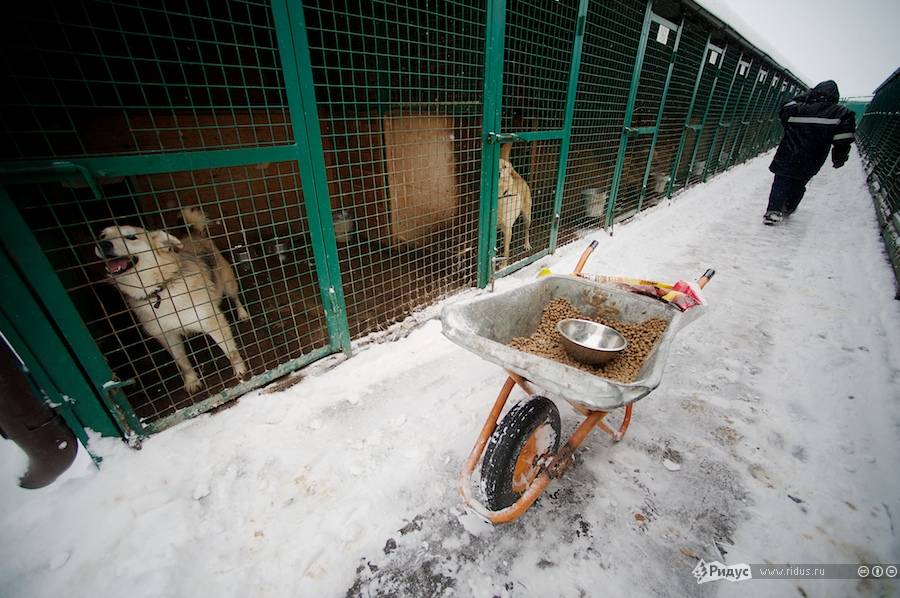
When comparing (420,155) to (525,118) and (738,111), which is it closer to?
(525,118)

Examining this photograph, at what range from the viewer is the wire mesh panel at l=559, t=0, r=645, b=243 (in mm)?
4012

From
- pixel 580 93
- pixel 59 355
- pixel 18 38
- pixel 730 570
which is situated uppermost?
pixel 18 38

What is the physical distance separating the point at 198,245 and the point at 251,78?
2.46 metres

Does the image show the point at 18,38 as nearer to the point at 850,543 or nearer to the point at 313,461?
the point at 313,461

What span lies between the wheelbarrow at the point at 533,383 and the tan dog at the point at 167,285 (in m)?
1.70

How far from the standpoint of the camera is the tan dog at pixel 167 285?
189 cm

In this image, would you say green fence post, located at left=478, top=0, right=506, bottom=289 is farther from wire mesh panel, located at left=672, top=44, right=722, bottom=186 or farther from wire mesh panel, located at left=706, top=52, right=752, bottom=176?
wire mesh panel, located at left=706, top=52, right=752, bottom=176

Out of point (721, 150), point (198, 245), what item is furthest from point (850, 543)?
point (721, 150)

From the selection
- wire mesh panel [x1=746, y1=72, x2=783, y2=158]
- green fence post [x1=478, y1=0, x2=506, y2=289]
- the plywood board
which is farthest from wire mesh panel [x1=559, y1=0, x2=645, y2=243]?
wire mesh panel [x1=746, y1=72, x2=783, y2=158]

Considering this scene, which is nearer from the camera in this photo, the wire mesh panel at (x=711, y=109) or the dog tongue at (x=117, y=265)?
the dog tongue at (x=117, y=265)

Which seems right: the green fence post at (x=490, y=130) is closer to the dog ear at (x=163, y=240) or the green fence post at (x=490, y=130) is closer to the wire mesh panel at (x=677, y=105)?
the dog ear at (x=163, y=240)

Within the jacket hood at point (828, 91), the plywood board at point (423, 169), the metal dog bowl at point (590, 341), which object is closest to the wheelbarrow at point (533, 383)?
the metal dog bowl at point (590, 341)

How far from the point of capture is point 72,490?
174cm

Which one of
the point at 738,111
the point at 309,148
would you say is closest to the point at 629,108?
the point at 309,148
